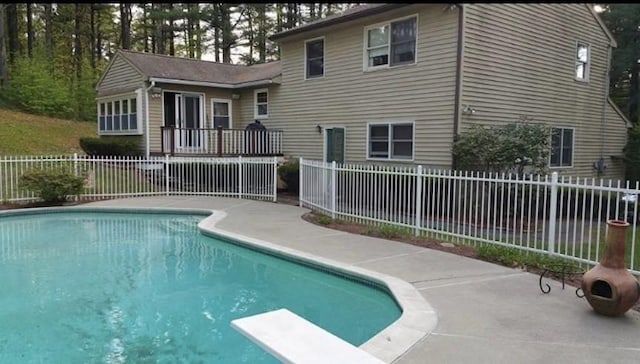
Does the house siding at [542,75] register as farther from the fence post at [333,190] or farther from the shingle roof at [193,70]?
the shingle roof at [193,70]

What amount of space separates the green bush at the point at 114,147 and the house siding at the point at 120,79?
2169 mm

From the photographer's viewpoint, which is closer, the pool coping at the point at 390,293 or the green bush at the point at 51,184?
the pool coping at the point at 390,293

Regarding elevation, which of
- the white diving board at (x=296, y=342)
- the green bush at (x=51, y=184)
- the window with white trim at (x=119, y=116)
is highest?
the window with white trim at (x=119, y=116)

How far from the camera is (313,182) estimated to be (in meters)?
12.5

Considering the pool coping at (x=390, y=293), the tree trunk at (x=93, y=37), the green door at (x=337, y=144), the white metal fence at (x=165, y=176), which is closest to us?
the pool coping at (x=390, y=293)

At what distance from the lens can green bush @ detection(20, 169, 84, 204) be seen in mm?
12930

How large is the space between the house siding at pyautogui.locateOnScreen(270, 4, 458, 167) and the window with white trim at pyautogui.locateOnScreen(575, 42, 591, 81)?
6.13 meters

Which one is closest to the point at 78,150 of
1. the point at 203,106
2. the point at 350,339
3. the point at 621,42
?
the point at 203,106

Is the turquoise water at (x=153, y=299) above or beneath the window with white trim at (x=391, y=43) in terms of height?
beneath

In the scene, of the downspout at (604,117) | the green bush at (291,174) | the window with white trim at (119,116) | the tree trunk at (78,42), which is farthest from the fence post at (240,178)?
the tree trunk at (78,42)

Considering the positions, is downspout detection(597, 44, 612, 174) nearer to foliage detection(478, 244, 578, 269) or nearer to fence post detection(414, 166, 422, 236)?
fence post detection(414, 166, 422, 236)

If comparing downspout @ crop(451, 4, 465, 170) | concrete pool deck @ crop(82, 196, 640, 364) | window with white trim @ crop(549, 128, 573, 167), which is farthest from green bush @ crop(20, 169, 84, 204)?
window with white trim @ crop(549, 128, 573, 167)

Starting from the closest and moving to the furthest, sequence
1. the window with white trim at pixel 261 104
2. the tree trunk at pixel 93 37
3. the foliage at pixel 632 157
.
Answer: the foliage at pixel 632 157
the window with white trim at pixel 261 104
the tree trunk at pixel 93 37

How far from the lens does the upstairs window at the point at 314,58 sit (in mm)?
16125
